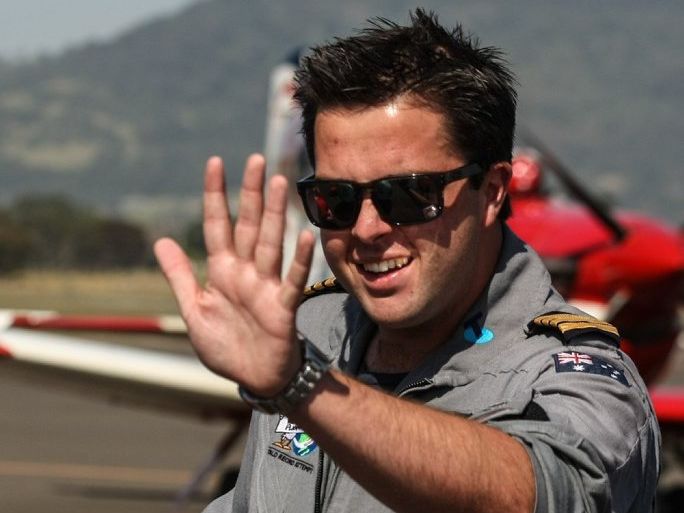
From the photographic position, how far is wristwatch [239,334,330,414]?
171 centimetres

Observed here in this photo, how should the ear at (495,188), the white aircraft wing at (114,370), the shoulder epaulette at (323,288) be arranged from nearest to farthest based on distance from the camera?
the ear at (495,188) < the shoulder epaulette at (323,288) < the white aircraft wing at (114,370)

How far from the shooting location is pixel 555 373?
1964 millimetres

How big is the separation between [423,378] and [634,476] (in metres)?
0.32

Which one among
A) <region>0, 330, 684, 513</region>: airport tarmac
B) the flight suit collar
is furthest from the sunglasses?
<region>0, 330, 684, 513</region>: airport tarmac

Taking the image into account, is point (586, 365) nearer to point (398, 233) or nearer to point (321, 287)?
point (398, 233)

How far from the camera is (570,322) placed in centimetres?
204

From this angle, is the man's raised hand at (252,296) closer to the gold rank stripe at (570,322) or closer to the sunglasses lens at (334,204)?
the sunglasses lens at (334,204)

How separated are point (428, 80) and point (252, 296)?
549mm

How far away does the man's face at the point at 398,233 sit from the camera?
205 cm

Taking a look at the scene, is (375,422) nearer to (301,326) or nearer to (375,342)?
(375,342)

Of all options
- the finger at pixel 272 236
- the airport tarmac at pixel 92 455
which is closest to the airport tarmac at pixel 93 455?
the airport tarmac at pixel 92 455

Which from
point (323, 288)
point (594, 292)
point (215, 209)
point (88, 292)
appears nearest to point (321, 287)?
point (323, 288)

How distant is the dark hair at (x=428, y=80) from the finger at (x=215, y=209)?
1.29 ft

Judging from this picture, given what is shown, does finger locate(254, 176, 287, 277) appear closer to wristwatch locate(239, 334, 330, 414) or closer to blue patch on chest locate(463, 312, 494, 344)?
wristwatch locate(239, 334, 330, 414)
